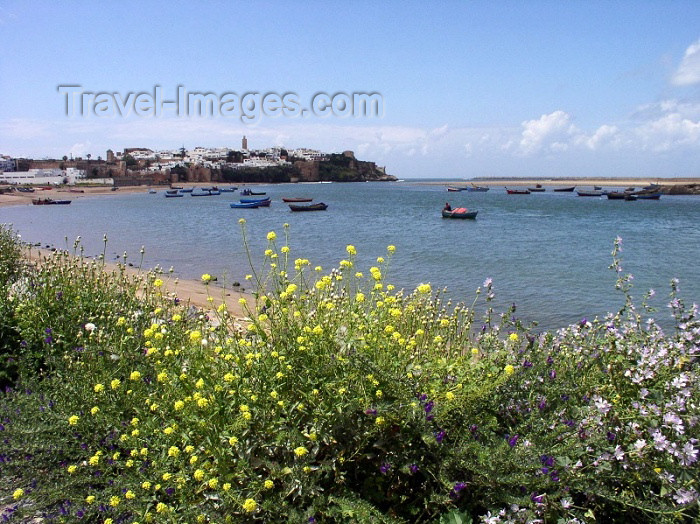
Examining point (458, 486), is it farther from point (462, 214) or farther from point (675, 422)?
point (462, 214)

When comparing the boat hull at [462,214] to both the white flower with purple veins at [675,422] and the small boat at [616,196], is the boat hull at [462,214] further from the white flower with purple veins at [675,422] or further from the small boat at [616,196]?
the small boat at [616,196]

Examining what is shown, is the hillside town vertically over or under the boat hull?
over

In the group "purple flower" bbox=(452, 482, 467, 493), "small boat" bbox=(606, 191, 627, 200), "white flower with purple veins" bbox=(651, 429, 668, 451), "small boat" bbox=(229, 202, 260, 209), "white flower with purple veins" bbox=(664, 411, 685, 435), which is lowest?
"purple flower" bbox=(452, 482, 467, 493)

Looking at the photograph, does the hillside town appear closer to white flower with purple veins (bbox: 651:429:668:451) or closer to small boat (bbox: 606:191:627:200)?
small boat (bbox: 606:191:627:200)

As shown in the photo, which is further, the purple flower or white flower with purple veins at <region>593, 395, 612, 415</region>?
white flower with purple veins at <region>593, 395, 612, 415</region>

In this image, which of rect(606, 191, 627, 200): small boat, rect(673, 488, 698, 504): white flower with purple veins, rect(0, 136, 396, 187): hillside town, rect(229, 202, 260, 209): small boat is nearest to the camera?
rect(673, 488, 698, 504): white flower with purple veins

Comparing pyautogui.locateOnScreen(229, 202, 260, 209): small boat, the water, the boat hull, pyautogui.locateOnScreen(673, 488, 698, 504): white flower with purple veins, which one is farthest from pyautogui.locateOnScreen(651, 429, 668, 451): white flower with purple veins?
pyautogui.locateOnScreen(229, 202, 260, 209): small boat

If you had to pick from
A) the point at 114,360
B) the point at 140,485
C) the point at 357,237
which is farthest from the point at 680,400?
the point at 357,237

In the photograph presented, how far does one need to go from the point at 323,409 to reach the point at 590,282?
56.5 feet

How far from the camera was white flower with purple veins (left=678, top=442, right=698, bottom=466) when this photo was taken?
2.63 meters

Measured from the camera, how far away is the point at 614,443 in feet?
9.51

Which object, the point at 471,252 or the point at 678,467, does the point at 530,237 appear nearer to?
the point at 471,252

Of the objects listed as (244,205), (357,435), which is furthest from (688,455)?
(244,205)

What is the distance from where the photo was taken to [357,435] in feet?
9.43
